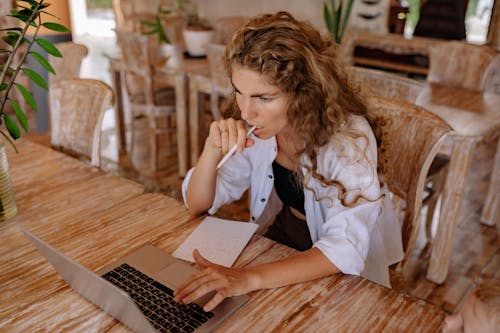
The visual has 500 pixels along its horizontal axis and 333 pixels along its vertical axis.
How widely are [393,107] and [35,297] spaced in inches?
42.6

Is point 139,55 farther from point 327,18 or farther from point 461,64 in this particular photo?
point 461,64

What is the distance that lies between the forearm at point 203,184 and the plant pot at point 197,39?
240 centimetres

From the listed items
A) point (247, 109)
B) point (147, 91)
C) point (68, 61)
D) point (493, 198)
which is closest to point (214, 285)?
point (247, 109)

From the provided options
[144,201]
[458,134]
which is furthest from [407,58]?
[144,201]

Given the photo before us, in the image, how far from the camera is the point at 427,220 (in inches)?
98.0

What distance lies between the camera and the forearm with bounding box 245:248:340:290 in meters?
0.96

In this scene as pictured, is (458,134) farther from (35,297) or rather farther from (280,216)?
(35,297)

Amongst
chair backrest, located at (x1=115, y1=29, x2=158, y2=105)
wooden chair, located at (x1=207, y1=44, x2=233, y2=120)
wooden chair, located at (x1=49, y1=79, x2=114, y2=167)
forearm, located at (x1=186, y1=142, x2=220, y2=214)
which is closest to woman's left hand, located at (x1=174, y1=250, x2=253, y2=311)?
forearm, located at (x1=186, y1=142, x2=220, y2=214)

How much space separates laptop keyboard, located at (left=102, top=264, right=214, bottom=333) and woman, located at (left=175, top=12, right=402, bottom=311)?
10 centimetres

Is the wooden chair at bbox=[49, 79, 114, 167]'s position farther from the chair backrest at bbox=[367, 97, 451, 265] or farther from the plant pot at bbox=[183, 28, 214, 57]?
the plant pot at bbox=[183, 28, 214, 57]

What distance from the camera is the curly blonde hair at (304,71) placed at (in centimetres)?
114

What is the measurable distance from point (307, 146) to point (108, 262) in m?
0.58

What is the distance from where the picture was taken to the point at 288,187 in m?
1.41

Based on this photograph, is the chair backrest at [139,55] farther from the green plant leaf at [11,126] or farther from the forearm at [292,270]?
the forearm at [292,270]
